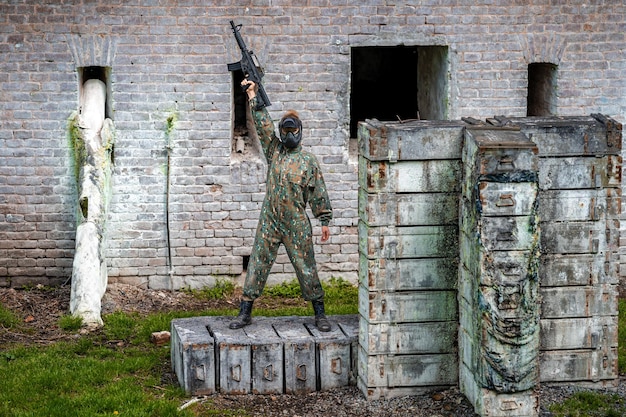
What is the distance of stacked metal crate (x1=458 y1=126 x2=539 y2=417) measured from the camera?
24.3ft

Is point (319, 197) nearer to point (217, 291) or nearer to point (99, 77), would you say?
point (217, 291)

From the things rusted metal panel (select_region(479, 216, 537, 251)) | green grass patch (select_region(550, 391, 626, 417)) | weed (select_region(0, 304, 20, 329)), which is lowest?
green grass patch (select_region(550, 391, 626, 417))

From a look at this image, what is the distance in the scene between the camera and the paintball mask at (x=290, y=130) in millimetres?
8453

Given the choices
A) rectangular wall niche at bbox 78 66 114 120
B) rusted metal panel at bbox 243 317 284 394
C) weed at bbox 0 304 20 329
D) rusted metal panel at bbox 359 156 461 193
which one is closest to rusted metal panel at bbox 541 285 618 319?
rusted metal panel at bbox 359 156 461 193

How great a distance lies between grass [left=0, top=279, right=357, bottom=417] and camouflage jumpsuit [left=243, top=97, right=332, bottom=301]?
1.05 metres

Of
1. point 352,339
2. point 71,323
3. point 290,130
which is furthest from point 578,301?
point 71,323

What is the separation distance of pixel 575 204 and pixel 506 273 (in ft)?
3.25

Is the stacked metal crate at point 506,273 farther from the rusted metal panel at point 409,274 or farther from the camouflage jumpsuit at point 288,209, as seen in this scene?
→ the camouflage jumpsuit at point 288,209

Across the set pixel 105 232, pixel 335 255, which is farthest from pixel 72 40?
pixel 335 255

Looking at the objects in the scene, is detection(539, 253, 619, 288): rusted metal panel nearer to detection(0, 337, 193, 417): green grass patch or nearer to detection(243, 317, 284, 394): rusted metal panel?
detection(243, 317, 284, 394): rusted metal panel

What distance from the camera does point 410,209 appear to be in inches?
315

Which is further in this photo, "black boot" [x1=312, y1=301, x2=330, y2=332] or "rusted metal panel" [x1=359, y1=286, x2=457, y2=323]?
"black boot" [x1=312, y1=301, x2=330, y2=332]

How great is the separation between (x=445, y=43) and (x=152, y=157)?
308 centimetres

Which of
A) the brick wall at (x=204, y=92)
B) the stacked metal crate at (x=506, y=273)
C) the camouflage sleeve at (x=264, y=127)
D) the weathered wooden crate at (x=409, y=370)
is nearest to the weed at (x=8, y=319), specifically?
the brick wall at (x=204, y=92)
